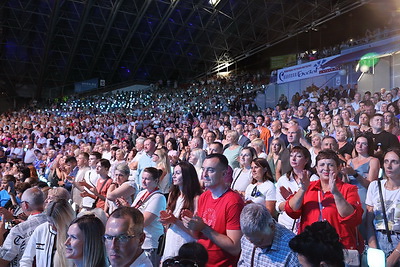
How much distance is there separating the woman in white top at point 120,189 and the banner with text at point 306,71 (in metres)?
14.3

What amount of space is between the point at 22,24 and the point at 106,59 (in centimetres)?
670

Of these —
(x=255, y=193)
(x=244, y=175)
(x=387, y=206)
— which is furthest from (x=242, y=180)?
(x=387, y=206)

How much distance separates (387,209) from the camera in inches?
134

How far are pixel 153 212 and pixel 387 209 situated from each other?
82.5 inches

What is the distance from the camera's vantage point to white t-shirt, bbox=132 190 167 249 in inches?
159

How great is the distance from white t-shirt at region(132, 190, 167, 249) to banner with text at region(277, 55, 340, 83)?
50.0 ft

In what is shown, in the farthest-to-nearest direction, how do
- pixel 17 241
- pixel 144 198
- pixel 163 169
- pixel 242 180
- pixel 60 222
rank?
pixel 163 169 → pixel 242 180 → pixel 144 198 → pixel 17 241 → pixel 60 222

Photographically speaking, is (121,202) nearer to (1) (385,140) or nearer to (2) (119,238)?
(2) (119,238)

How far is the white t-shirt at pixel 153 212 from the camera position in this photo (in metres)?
4.04

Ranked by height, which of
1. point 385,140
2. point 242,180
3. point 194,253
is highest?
point 385,140

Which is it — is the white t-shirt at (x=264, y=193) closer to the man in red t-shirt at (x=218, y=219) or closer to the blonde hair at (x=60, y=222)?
the man in red t-shirt at (x=218, y=219)

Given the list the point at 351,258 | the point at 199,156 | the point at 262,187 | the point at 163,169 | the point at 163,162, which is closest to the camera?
the point at 351,258

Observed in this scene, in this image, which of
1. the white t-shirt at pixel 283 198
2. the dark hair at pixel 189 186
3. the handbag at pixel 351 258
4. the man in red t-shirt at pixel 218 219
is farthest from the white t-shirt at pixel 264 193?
the handbag at pixel 351 258

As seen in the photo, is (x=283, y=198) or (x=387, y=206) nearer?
(x=387, y=206)
